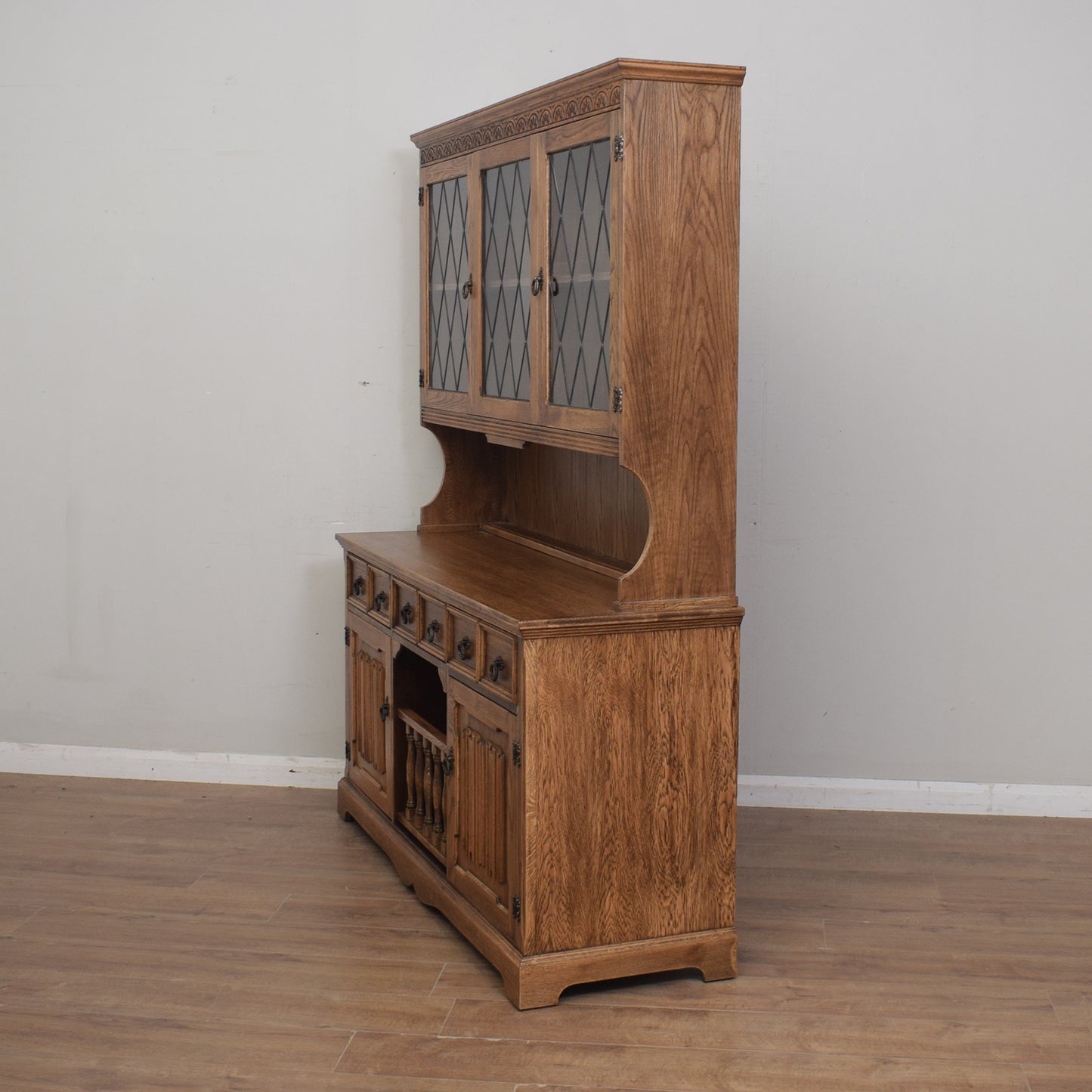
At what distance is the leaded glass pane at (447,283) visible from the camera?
13.0 ft

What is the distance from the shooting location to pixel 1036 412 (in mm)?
4293

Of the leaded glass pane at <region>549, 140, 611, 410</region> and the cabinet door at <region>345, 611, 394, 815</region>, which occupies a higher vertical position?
the leaded glass pane at <region>549, 140, 611, 410</region>

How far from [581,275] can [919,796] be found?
2.24 metres

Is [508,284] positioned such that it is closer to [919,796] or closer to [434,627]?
[434,627]

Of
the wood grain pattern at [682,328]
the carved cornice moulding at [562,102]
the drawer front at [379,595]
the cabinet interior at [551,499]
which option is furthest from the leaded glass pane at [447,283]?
the wood grain pattern at [682,328]

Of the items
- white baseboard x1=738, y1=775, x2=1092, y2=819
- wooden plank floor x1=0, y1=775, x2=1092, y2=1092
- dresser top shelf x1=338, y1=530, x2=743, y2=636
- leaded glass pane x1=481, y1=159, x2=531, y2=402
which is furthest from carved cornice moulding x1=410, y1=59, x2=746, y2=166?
white baseboard x1=738, y1=775, x2=1092, y2=819

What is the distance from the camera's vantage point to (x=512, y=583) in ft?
11.4

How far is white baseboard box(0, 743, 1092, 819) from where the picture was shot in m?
4.42

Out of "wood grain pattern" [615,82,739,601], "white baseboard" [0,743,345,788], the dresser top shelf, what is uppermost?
"wood grain pattern" [615,82,739,601]

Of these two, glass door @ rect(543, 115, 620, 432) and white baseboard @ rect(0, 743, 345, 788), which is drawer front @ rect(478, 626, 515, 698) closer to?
glass door @ rect(543, 115, 620, 432)

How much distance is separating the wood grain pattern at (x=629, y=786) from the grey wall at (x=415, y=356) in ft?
4.29

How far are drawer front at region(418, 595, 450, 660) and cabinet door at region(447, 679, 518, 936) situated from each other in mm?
→ 126

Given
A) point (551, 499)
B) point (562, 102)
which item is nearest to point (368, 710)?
point (551, 499)

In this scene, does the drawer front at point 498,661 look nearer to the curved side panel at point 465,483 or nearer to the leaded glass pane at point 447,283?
the leaded glass pane at point 447,283
